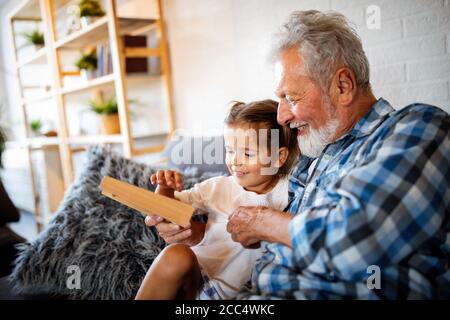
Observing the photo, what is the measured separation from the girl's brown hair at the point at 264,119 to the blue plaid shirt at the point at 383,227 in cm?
31

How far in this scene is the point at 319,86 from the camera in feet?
3.14

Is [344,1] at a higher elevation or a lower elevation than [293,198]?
higher

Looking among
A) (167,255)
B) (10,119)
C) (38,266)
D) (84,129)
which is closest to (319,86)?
(167,255)

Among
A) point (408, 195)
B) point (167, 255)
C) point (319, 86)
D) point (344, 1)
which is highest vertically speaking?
point (344, 1)

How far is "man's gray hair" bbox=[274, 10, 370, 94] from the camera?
0.94 meters

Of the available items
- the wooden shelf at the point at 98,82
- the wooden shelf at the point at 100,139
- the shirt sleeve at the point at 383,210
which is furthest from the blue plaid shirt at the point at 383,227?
the wooden shelf at the point at 98,82

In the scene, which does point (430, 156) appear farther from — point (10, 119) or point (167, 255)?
point (10, 119)

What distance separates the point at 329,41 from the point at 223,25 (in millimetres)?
1195

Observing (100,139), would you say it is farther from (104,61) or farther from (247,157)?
(247,157)

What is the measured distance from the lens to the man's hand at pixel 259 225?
83cm

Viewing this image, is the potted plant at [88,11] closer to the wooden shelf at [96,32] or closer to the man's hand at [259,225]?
the wooden shelf at [96,32]

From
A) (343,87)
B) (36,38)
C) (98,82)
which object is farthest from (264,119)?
(36,38)

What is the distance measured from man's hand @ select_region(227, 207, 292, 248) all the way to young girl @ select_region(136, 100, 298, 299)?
12cm
